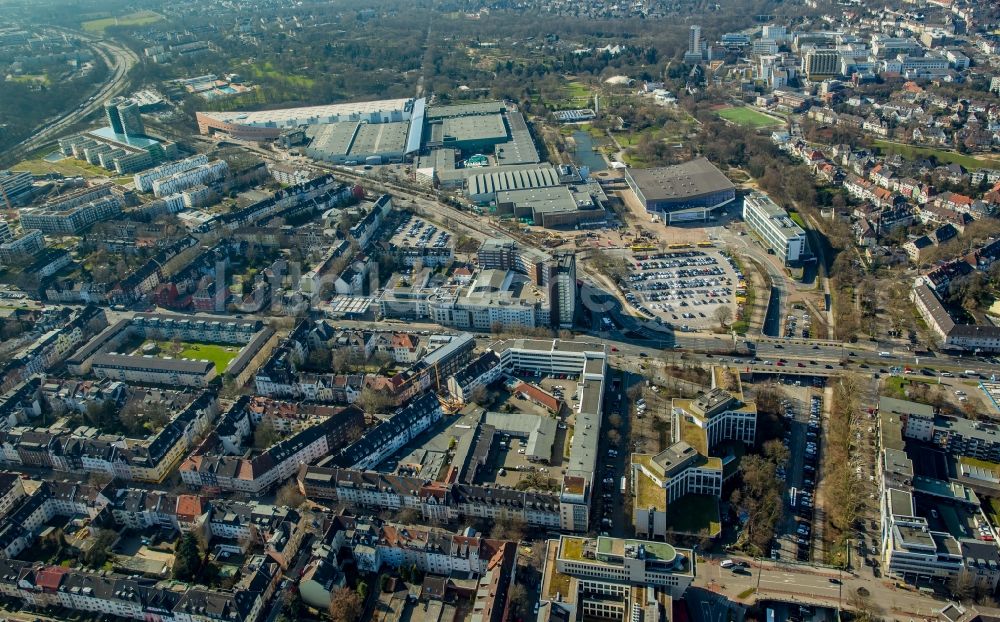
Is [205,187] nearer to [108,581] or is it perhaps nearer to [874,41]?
[108,581]

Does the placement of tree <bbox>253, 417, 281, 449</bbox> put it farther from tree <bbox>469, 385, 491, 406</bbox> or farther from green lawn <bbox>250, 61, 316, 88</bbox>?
green lawn <bbox>250, 61, 316, 88</bbox>

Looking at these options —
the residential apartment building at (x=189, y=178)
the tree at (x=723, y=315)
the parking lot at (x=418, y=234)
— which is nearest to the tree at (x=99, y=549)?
the parking lot at (x=418, y=234)

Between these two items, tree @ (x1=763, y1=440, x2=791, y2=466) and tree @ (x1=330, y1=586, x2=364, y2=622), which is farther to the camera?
tree @ (x1=763, y1=440, x2=791, y2=466)

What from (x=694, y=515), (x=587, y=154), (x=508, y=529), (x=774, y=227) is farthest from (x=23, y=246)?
(x=774, y=227)

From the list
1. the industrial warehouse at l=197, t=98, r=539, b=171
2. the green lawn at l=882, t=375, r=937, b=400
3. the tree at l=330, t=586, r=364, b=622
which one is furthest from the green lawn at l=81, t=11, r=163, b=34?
the green lawn at l=882, t=375, r=937, b=400

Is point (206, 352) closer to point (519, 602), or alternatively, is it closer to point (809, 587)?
point (519, 602)
